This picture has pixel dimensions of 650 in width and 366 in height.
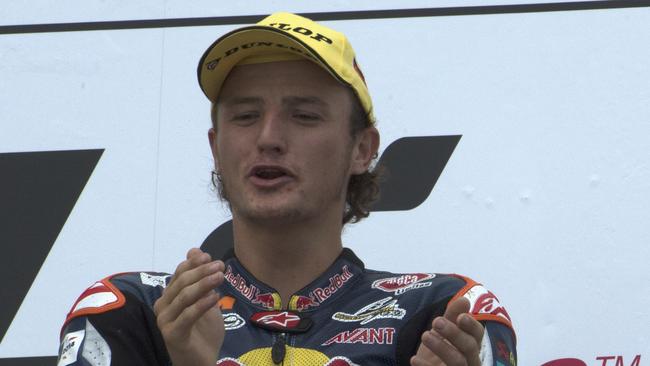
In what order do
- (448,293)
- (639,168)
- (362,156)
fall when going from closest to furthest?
(448,293)
(362,156)
(639,168)

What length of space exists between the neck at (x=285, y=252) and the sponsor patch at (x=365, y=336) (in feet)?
0.41

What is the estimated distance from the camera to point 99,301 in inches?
69.0

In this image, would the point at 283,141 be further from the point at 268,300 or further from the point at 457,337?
the point at 457,337

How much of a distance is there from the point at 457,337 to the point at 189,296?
0.33 metres

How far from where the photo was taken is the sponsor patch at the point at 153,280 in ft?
5.97

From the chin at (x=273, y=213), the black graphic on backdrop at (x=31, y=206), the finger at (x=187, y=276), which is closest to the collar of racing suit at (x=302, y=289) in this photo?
the chin at (x=273, y=213)

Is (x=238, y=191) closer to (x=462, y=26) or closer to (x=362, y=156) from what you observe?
(x=362, y=156)

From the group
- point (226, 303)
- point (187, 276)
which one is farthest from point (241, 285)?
point (187, 276)

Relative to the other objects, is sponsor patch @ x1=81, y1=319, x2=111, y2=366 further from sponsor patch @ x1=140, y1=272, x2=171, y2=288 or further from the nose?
the nose

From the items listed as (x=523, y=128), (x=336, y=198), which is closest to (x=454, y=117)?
(x=523, y=128)

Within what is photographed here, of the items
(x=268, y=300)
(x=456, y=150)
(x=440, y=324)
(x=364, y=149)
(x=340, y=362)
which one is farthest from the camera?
(x=456, y=150)

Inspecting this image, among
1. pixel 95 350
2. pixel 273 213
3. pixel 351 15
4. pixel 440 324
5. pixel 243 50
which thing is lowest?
pixel 95 350

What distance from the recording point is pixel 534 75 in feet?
7.30

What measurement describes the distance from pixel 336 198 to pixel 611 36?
69cm
